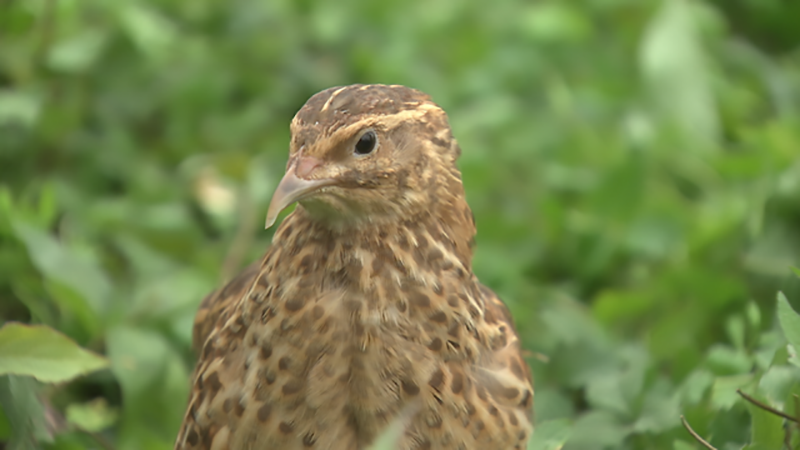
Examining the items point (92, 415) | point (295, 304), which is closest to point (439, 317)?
point (295, 304)

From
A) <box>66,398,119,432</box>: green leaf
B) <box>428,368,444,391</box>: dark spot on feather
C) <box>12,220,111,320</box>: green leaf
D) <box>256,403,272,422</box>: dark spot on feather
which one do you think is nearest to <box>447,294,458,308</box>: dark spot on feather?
<box>428,368,444,391</box>: dark spot on feather

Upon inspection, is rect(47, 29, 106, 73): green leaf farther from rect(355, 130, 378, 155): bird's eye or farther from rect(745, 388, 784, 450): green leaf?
rect(745, 388, 784, 450): green leaf

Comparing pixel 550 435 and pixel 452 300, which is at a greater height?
pixel 452 300

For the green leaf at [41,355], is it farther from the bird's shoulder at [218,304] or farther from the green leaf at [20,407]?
the bird's shoulder at [218,304]

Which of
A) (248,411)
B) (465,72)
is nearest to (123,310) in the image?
(248,411)

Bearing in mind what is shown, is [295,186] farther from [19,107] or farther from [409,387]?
[19,107]

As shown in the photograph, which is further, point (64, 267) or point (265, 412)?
point (64, 267)

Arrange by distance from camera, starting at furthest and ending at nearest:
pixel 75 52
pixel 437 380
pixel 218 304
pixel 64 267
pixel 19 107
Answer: pixel 75 52, pixel 19 107, pixel 64 267, pixel 218 304, pixel 437 380
